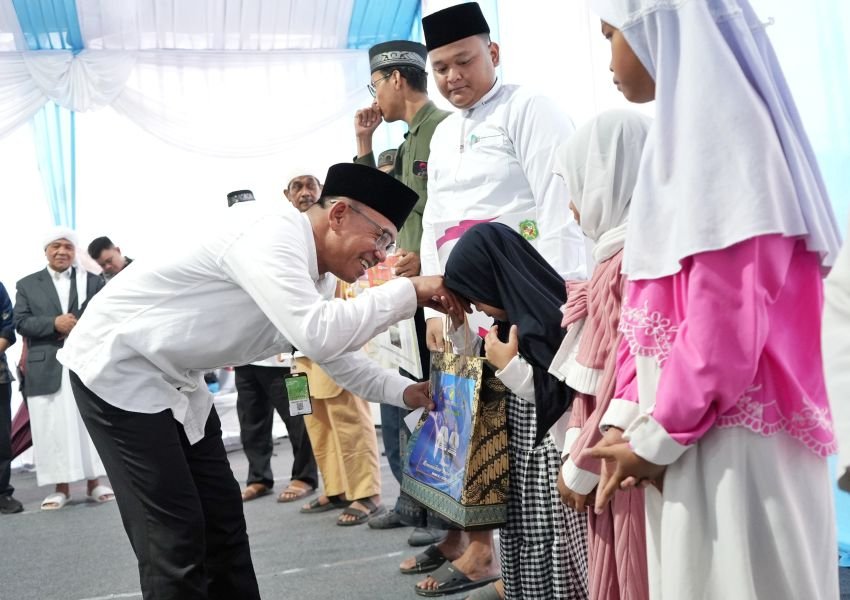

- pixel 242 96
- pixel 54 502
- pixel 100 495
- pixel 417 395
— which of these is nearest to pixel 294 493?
pixel 100 495

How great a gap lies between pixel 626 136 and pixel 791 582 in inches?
29.1

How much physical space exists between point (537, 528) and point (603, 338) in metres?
0.73

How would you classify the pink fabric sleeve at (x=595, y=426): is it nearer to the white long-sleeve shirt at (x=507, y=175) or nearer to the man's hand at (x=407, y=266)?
the white long-sleeve shirt at (x=507, y=175)

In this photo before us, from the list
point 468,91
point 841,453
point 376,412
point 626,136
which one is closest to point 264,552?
point 468,91

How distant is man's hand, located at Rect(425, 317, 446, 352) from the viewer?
92.4 inches

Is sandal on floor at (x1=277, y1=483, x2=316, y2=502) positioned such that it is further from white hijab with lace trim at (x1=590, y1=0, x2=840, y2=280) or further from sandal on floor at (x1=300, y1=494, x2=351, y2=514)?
white hijab with lace trim at (x1=590, y1=0, x2=840, y2=280)

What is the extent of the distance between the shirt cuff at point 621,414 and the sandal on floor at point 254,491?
388cm

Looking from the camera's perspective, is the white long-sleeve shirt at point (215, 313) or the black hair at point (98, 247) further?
the black hair at point (98, 247)

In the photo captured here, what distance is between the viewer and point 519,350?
1.94 metres

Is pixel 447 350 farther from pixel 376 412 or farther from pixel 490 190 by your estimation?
pixel 376 412

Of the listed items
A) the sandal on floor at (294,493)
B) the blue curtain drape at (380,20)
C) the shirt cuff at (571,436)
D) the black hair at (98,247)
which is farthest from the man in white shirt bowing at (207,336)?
the blue curtain drape at (380,20)

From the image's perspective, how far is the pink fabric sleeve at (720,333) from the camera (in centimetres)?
118

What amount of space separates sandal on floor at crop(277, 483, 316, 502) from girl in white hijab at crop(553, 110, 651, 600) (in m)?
3.41

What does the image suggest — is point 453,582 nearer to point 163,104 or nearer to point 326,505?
point 326,505
